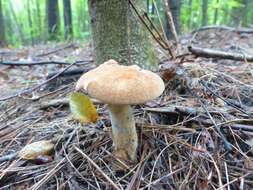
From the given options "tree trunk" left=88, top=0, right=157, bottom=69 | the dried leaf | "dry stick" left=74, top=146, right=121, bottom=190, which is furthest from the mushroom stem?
"tree trunk" left=88, top=0, right=157, bottom=69

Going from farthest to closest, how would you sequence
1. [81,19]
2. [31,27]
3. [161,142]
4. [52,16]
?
[81,19] < [31,27] < [52,16] < [161,142]

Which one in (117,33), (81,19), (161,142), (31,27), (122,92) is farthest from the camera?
(81,19)

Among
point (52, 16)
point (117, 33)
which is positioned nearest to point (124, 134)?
point (117, 33)

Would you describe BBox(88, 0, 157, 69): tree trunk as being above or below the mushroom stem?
above

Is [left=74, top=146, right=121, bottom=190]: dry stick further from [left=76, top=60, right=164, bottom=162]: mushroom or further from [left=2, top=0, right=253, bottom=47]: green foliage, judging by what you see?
[left=2, top=0, right=253, bottom=47]: green foliage

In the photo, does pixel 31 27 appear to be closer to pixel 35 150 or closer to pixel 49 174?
pixel 35 150

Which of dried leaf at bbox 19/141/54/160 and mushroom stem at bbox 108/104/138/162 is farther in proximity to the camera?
dried leaf at bbox 19/141/54/160

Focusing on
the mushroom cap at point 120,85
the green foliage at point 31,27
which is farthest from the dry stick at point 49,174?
the green foliage at point 31,27
